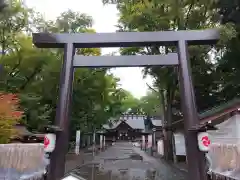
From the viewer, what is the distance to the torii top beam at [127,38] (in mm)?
11320

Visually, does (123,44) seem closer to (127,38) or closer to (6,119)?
(127,38)

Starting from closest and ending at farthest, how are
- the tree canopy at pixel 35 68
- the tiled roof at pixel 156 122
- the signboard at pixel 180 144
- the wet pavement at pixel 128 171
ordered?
the wet pavement at pixel 128 171 < the tree canopy at pixel 35 68 < the signboard at pixel 180 144 < the tiled roof at pixel 156 122

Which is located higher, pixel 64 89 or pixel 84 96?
pixel 84 96

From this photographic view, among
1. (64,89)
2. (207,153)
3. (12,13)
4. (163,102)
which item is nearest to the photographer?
(207,153)

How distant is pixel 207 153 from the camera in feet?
32.5

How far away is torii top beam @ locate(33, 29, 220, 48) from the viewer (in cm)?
1132

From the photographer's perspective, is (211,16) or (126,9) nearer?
(211,16)

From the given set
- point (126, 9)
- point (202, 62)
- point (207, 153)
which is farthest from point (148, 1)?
point (207, 153)

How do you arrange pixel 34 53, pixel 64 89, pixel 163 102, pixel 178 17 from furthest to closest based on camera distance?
pixel 163 102 → pixel 34 53 → pixel 178 17 → pixel 64 89

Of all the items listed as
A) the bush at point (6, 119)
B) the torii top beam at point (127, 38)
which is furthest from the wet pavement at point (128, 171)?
the torii top beam at point (127, 38)

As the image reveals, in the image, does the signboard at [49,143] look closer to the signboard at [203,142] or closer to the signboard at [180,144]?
the signboard at [203,142]

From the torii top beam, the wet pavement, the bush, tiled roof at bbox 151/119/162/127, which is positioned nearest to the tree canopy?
the wet pavement

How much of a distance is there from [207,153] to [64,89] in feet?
20.1

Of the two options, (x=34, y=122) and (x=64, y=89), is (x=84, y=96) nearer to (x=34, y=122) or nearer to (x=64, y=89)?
(x=34, y=122)
